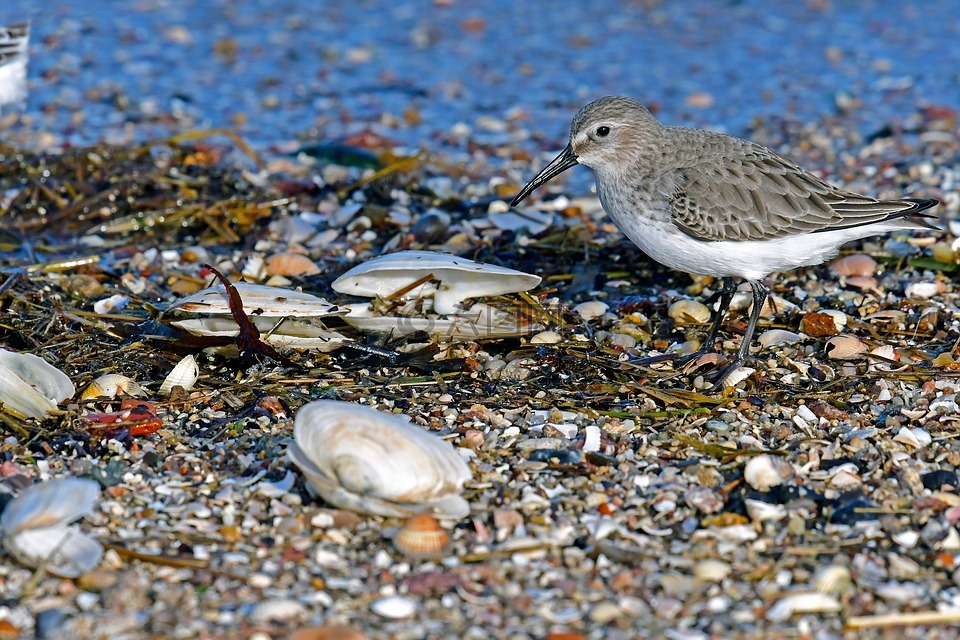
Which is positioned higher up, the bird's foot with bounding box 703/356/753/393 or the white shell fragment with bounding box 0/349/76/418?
the white shell fragment with bounding box 0/349/76/418

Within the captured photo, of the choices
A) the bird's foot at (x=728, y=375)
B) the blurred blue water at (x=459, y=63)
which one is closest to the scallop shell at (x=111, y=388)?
the bird's foot at (x=728, y=375)

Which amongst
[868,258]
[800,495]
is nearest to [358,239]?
[868,258]

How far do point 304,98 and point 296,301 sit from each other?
507cm

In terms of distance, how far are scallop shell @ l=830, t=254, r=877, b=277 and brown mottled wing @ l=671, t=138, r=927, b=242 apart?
2.58ft

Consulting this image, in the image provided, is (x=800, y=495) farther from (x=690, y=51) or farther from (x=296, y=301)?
(x=690, y=51)

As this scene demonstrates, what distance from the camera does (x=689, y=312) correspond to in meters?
5.48

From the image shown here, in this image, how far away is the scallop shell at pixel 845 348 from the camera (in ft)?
16.1

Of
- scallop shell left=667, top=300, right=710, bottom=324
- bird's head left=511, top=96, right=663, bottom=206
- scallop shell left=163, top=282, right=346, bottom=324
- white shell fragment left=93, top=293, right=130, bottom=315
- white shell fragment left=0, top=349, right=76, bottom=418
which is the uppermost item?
bird's head left=511, top=96, right=663, bottom=206

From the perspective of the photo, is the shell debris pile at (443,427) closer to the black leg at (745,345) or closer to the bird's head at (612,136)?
the black leg at (745,345)

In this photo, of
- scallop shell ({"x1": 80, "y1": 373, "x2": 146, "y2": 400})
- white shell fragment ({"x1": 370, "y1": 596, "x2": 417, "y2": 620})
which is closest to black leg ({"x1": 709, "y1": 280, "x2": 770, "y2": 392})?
white shell fragment ({"x1": 370, "y1": 596, "x2": 417, "y2": 620})

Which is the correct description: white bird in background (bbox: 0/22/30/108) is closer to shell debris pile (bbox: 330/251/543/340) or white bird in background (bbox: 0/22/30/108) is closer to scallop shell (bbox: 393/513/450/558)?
shell debris pile (bbox: 330/251/543/340)

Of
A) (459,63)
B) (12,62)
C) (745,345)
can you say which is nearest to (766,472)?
(745,345)

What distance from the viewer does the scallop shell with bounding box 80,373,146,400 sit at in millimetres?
4492

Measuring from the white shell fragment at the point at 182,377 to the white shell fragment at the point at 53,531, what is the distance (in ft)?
3.59
